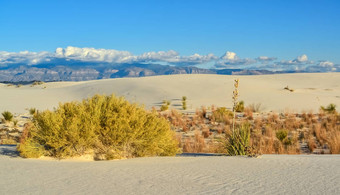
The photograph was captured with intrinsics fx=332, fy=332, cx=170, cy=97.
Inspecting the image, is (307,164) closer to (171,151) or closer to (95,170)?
(171,151)

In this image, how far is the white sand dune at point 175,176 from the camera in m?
3.72

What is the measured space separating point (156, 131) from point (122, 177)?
191 centimetres

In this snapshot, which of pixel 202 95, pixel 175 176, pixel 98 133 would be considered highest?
pixel 98 133

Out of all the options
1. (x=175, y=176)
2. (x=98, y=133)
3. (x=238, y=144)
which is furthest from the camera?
(x=238, y=144)

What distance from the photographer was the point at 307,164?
498 centimetres

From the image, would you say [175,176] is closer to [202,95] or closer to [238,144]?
[238,144]

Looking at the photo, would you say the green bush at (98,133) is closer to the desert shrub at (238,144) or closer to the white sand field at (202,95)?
the desert shrub at (238,144)

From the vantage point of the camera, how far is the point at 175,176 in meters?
4.38

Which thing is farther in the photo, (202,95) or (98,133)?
(202,95)

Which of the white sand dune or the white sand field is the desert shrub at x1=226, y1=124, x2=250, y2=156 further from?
the white sand field

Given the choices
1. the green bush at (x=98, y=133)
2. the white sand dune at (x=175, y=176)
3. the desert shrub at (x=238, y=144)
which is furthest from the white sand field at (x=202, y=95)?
the white sand dune at (x=175, y=176)

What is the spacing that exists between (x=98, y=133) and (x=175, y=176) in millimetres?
2117

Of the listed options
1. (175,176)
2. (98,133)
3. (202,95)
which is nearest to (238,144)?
(175,176)

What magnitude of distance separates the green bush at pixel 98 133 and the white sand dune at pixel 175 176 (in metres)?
0.36
